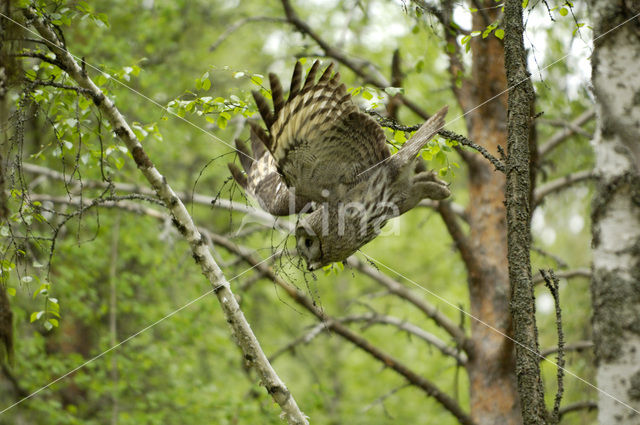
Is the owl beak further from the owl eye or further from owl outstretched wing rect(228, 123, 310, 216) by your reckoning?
owl outstretched wing rect(228, 123, 310, 216)

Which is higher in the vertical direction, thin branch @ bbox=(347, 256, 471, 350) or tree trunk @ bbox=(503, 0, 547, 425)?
thin branch @ bbox=(347, 256, 471, 350)

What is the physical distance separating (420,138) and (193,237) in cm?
125

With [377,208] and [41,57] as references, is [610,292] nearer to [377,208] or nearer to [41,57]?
[377,208]

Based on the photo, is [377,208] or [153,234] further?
[153,234]

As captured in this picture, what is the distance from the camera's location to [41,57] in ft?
9.23

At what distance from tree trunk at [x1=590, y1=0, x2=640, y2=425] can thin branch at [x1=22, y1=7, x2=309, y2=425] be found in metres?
1.43

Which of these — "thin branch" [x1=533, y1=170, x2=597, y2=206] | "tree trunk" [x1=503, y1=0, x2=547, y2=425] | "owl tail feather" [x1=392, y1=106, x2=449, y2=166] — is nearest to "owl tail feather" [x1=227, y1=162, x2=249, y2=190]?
"owl tail feather" [x1=392, y1=106, x2=449, y2=166]

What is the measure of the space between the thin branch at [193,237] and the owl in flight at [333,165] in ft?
1.49

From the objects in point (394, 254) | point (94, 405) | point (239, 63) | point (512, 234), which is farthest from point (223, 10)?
point (512, 234)

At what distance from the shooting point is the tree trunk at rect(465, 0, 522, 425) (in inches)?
221

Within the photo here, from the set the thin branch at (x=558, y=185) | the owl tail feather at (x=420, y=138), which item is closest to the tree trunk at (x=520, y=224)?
the owl tail feather at (x=420, y=138)

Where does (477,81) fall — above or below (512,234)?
above

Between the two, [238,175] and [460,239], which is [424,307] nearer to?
[460,239]

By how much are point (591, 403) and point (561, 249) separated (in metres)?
7.27
